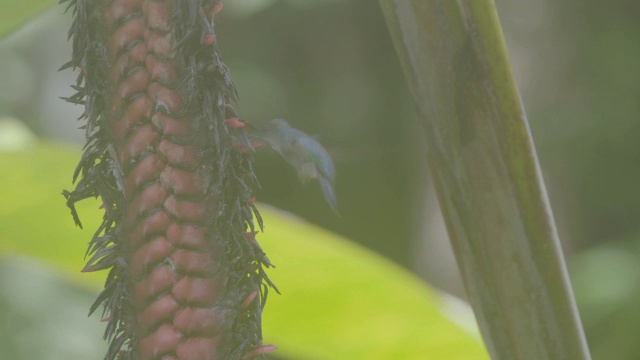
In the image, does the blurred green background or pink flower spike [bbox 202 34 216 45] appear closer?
pink flower spike [bbox 202 34 216 45]

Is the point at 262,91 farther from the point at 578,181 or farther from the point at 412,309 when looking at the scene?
the point at 412,309

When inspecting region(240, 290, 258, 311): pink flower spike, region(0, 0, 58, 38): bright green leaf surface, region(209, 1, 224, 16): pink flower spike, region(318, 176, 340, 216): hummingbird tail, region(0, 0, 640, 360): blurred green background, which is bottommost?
region(240, 290, 258, 311): pink flower spike

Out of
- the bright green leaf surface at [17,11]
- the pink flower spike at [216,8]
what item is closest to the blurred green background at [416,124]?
the bright green leaf surface at [17,11]

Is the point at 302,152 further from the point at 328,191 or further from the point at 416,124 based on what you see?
the point at 416,124

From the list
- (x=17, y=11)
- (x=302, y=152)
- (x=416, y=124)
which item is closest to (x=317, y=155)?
(x=302, y=152)

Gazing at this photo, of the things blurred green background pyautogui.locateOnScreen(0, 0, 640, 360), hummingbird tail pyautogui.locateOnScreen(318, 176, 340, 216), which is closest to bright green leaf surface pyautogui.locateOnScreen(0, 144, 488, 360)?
hummingbird tail pyautogui.locateOnScreen(318, 176, 340, 216)

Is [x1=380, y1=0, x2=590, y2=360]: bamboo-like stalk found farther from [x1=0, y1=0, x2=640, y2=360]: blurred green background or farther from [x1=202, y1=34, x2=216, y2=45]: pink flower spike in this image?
[x1=0, y1=0, x2=640, y2=360]: blurred green background

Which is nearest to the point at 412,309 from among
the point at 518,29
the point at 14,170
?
the point at 14,170
